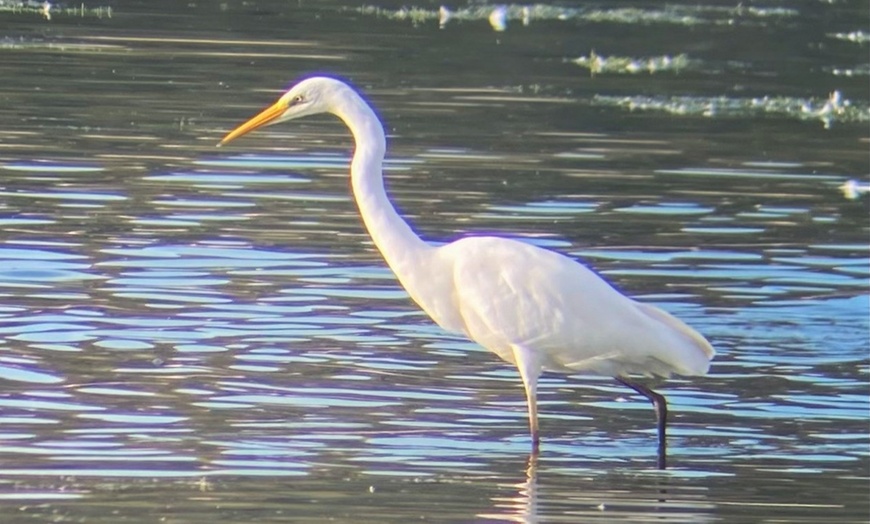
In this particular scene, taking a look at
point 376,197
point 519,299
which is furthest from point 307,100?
point 519,299

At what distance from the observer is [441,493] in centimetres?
846

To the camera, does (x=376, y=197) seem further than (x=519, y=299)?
Yes

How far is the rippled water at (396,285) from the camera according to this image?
8.67 metres

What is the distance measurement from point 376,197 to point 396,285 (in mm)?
3190

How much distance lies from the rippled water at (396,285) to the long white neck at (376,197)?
75 centimetres

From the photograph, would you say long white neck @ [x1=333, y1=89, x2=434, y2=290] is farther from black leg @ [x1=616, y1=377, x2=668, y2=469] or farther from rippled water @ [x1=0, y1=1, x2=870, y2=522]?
black leg @ [x1=616, y1=377, x2=668, y2=469]

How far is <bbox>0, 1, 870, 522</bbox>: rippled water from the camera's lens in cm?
867

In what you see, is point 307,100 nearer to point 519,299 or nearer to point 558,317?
point 519,299

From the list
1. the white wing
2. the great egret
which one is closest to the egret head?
the great egret

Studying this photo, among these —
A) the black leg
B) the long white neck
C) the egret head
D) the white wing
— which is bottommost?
the black leg

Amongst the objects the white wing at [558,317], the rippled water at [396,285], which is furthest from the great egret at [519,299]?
the rippled water at [396,285]

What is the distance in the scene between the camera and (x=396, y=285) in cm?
1285

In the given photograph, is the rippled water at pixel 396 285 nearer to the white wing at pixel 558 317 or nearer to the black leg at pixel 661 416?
the black leg at pixel 661 416

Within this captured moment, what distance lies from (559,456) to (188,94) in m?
12.2
